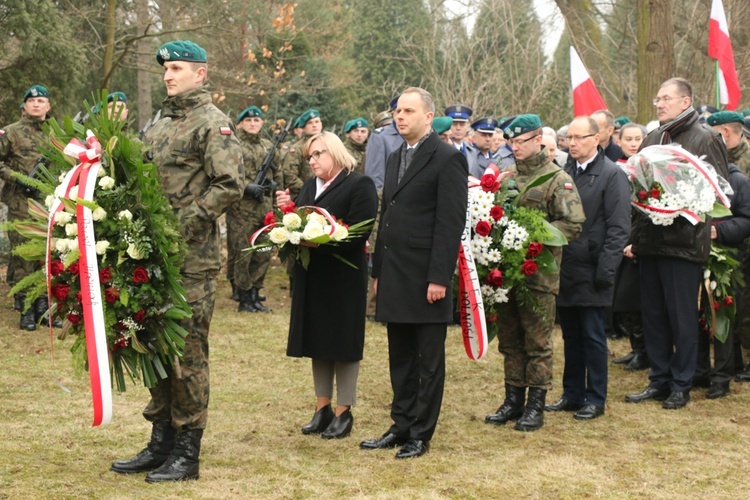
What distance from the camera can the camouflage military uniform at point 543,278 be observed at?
6.58m

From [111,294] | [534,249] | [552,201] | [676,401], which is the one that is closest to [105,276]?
[111,294]

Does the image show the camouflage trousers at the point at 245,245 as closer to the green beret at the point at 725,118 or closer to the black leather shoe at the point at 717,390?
the green beret at the point at 725,118

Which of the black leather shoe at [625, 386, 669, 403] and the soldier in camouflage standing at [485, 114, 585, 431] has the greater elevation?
the soldier in camouflage standing at [485, 114, 585, 431]

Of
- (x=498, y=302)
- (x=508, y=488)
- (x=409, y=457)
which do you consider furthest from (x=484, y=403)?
(x=508, y=488)

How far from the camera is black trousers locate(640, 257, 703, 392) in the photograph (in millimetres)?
7383

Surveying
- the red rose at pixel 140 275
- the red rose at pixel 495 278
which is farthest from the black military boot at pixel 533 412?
the red rose at pixel 140 275

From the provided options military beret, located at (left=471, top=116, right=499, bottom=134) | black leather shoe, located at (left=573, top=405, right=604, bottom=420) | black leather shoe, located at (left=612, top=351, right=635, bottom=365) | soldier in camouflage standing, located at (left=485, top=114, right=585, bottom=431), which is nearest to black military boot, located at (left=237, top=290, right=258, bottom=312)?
military beret, located at (left=471, top=116, right=499, bottom=134)

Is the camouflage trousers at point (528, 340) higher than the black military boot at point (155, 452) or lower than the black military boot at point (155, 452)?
higher

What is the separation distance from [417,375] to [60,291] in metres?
2.38

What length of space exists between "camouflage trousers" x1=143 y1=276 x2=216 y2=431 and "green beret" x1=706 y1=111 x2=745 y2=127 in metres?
5.03

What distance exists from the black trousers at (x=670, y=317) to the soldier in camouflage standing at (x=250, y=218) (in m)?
5.07

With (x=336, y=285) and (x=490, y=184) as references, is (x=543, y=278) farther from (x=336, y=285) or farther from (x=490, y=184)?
(x=336, y=285)

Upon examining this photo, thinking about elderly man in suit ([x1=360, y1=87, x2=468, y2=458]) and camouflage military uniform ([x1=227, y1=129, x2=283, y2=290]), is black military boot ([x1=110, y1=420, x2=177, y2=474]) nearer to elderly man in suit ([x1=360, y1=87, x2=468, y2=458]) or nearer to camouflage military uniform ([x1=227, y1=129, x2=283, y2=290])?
elderly man in suit ([x1=360, y1=87, x2=468, y2=458])

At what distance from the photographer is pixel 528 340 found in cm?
670
